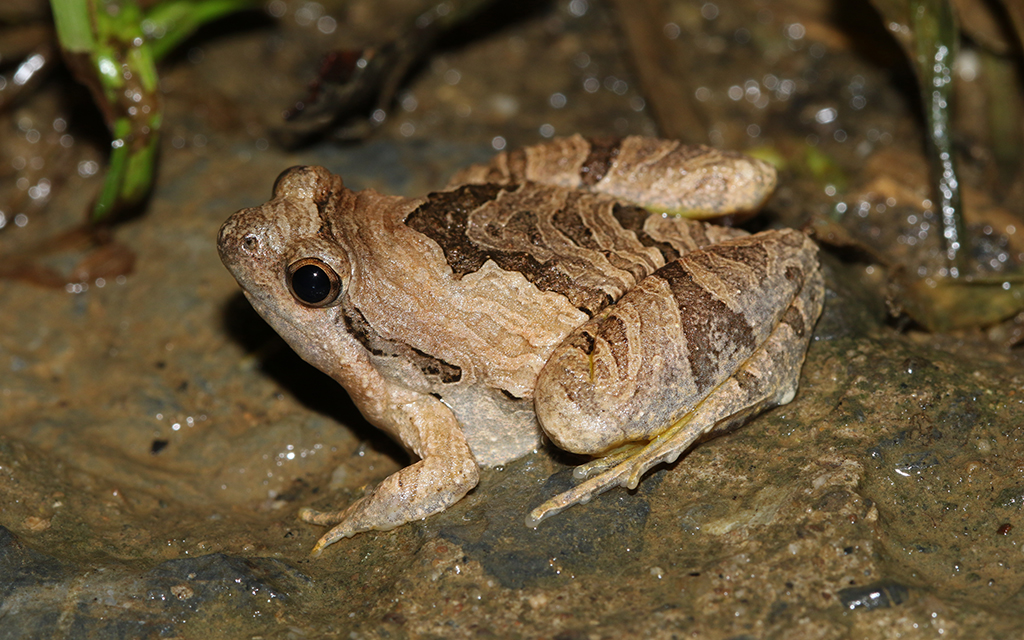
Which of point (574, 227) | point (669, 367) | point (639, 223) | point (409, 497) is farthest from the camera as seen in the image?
point (639, 223)

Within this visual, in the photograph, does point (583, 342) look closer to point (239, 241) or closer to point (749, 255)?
point (749, 255)

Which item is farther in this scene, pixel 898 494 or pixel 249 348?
pixel 249 348

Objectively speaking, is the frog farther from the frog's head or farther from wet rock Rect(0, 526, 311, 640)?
wet rock Rect(0, 526, 311, 640)

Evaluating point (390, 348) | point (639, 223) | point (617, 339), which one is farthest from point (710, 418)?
point (390, 348)

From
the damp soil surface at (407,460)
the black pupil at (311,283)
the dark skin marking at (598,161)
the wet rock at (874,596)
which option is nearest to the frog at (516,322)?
the black pupil at (311,283)

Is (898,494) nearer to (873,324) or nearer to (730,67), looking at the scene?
(873,324)

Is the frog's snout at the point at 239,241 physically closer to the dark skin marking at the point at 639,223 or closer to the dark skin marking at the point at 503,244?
the dark skin marking at the point at 503,244

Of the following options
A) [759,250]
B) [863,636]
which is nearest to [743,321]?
[759,250]
